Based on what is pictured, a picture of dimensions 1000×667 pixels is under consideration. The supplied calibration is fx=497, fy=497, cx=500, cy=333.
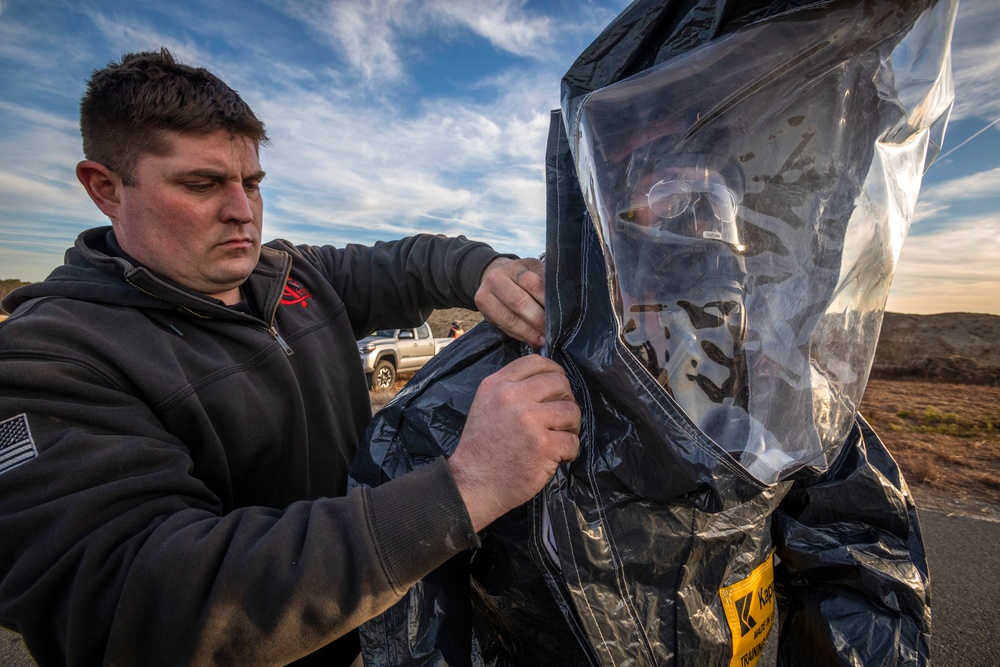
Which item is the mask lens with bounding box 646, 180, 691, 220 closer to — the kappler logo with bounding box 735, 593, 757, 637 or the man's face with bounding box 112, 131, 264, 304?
the kappler logo with bounding box 735, 593, 757, 637

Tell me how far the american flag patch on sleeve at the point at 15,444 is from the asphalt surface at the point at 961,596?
7.84ft

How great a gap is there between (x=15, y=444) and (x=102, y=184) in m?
0.92

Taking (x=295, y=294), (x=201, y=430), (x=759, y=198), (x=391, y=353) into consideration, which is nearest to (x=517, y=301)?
(x=759, y=198)

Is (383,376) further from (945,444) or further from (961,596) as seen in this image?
(961,596)

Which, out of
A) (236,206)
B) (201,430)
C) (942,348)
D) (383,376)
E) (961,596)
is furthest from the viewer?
(942,348)

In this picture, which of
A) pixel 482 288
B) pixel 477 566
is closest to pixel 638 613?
pixel 477 566

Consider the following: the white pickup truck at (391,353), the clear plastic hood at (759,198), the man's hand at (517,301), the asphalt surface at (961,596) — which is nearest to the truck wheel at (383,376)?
the white pickup truck at (391,353)

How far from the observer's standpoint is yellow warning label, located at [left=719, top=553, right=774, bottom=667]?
115 centimetres

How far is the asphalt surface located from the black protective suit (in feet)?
5.19

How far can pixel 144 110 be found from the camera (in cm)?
143

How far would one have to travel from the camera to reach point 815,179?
1.11m

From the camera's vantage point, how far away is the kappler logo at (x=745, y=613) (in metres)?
1.16

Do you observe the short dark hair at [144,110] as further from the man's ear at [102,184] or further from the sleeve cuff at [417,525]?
the sleeve cuff at [417,525]

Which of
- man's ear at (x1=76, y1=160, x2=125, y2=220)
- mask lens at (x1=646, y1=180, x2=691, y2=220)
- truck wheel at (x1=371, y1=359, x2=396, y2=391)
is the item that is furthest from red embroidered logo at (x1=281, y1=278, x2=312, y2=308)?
truck wheel at (x1=371, y1=359, x2=396, y2=391)
